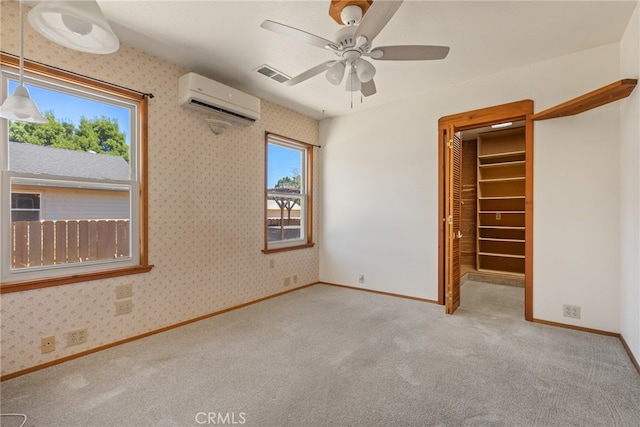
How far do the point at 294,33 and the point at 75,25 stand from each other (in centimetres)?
115

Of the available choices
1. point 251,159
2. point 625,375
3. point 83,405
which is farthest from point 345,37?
point 625,375

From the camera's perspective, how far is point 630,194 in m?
2.40

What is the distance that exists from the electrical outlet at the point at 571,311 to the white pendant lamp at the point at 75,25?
406cm

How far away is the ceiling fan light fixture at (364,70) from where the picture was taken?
2.22 m

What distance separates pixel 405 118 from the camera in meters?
4.07

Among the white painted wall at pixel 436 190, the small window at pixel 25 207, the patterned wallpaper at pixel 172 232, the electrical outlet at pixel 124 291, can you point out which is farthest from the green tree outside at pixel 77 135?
the white painted wall at pixel 436 190

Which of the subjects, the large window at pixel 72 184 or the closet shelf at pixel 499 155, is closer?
the large window at pixel 72 184

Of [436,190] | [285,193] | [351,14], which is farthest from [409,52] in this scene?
[285,193]

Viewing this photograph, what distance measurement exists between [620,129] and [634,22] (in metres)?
0.87

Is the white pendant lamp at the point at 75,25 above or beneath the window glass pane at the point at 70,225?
above

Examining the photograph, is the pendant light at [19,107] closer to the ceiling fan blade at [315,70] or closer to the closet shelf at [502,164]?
the ceiling fan blade at [315,70]

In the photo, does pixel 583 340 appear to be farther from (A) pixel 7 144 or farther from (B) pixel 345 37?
(A) pixel 7 144

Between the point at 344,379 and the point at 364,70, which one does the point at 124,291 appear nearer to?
the point at 344,379

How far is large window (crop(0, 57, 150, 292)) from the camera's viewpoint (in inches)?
86.5
